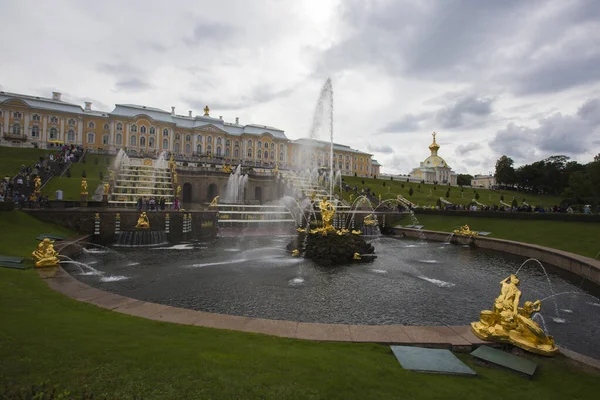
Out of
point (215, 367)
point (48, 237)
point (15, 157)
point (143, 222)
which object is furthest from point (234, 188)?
point (215, 367)

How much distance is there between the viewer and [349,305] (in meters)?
11.1

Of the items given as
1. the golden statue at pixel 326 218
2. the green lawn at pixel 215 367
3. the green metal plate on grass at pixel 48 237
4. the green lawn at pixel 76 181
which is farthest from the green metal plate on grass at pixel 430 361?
the green lawn at pixel 76 181

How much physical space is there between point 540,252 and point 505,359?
1787cm

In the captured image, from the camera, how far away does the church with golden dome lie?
12888 cm

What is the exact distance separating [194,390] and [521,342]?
22.3 ft

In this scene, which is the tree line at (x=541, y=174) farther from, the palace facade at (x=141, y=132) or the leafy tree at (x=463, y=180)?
the palace facade at (x=141, y=132)

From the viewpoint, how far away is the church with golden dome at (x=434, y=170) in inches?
5074

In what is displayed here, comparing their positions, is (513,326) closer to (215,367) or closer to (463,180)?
(215,367)

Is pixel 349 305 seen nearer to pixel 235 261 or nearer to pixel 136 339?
pixel 136 339

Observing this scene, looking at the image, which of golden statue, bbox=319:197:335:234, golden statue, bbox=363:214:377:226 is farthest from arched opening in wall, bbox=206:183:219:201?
golden statue, bbox=319:197:335:234

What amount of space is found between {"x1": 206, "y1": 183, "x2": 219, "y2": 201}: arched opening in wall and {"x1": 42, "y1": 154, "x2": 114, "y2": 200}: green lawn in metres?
13.9

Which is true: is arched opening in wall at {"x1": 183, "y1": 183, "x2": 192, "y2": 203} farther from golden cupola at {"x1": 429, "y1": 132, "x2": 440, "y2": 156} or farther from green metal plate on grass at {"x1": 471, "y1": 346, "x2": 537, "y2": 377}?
golden cupola at {"x1": 429, "y1": 132, "x2": 440, "y2": 156}

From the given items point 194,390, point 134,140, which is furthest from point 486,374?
point 134,140

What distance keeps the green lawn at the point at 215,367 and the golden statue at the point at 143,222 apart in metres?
18.8
